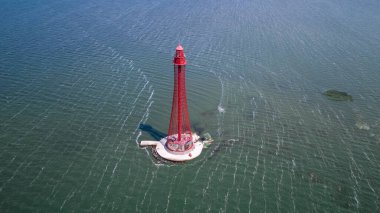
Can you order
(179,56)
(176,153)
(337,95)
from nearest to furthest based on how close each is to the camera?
(179,56)
(176,153)
(337,95)

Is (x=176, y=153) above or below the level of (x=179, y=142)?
below

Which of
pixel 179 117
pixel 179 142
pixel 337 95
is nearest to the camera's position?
pixel 179 117

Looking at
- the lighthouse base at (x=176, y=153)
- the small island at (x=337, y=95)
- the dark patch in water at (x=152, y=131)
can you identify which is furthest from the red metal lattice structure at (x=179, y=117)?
the small island at (x=337, y=95)

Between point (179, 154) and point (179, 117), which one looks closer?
point (179, 117)

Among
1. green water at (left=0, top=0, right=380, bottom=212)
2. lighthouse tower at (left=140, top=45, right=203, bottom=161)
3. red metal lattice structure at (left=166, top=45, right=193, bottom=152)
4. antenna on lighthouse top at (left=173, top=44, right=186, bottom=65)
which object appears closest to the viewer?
antenna on lighthouse top at (left=173, top=44, right=186, bottom=65)

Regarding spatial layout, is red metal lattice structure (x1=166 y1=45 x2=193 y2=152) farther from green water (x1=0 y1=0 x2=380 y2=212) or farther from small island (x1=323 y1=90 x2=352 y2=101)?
small island (x1=323 y1=90 x2=352 y2=101)

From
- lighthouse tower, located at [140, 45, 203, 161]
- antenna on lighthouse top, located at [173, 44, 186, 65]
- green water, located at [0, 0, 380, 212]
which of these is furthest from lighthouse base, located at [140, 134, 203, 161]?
antenna on lighthouse top, located at [173, 44, 186, 65]

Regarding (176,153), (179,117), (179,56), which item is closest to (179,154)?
(176,153)

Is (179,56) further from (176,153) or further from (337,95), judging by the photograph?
(337,95)
